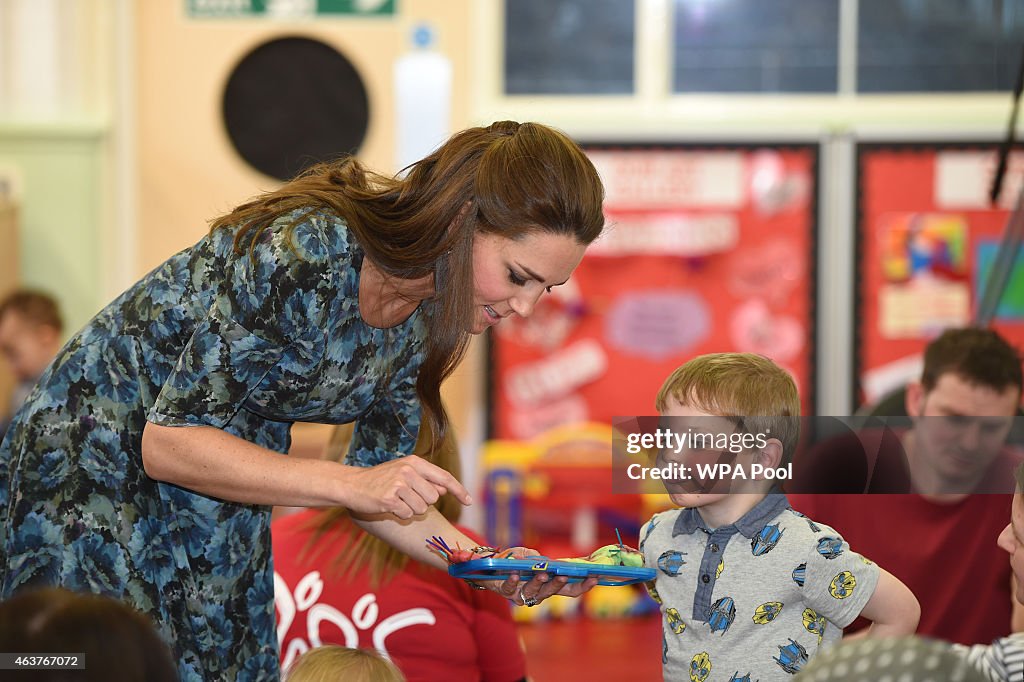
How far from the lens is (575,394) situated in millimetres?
5715

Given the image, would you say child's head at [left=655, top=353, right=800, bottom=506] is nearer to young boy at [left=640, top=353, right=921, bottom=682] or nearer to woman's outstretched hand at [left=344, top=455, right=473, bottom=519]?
young boy at [left=640, top=353, right=921, bottom=682]

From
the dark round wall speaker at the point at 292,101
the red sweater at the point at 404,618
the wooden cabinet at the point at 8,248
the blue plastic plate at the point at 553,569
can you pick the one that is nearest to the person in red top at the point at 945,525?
the blue plastic plate at the point at 553,569

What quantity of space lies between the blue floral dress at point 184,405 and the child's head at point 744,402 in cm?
42

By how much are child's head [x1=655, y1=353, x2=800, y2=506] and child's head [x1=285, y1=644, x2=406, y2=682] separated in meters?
0.49

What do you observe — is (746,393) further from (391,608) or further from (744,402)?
(391,608)

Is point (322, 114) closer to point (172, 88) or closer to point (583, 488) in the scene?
point (172, 88)

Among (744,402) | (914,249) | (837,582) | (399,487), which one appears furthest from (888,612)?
(914,249)

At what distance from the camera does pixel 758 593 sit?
1.65m

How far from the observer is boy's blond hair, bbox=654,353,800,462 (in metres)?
1.73

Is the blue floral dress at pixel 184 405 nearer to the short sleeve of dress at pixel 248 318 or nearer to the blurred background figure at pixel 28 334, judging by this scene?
the short sleeve of dress at pixel 248 318

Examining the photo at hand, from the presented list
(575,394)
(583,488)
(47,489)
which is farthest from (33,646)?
(575,394)

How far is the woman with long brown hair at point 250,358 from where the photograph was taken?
160cm

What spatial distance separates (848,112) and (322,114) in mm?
2511

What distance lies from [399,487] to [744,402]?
20.4 inches
